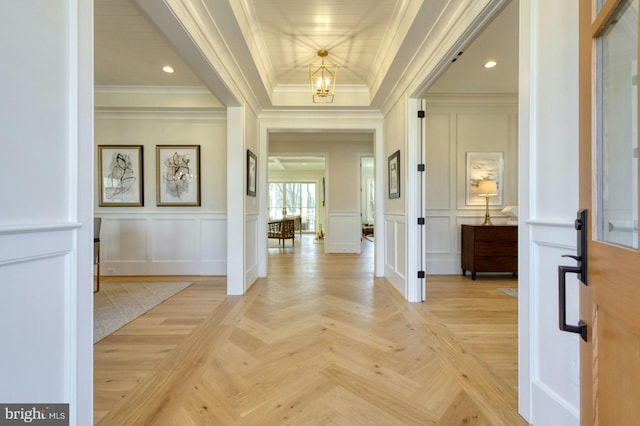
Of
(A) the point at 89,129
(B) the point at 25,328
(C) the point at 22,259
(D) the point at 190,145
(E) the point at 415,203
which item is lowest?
(B) the point at 25,328

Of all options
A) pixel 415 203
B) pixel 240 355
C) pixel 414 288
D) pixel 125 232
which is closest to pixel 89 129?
pixel 240 355

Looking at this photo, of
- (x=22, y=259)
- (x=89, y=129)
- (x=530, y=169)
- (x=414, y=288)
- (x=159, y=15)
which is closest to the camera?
(x=22, y=259)

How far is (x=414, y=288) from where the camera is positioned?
123 inches

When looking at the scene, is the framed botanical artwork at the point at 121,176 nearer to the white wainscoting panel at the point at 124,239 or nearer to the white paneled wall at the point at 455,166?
the white wainscoting panel at the point at 124,239

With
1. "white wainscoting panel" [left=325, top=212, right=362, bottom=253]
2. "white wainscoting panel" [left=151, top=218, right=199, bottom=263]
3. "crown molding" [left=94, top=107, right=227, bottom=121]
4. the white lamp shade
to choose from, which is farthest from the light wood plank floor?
"white wainscoting panel" [left=325, top=212, right=362, bottom=253]

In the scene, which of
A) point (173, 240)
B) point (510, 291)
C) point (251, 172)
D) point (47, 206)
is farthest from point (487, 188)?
point (173, 240)

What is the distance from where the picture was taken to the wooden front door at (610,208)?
0.67 meters

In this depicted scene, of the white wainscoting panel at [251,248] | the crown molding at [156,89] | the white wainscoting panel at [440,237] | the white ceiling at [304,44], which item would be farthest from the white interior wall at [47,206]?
the white wainscoting panel at [440,237]

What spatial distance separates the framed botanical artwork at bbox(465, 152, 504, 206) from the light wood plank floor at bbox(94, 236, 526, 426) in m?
1.69

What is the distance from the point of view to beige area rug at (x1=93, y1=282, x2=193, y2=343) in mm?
2535

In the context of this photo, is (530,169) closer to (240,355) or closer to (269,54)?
(240,355)

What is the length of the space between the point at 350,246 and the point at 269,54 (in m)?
4.63

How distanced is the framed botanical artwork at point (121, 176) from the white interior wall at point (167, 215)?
0.08 meters

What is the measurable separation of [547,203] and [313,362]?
1610 mm
